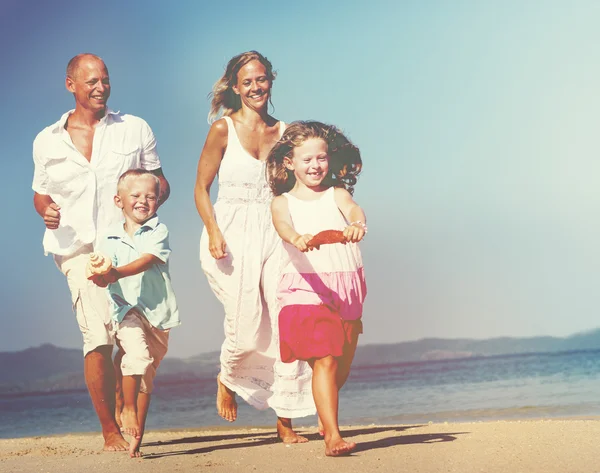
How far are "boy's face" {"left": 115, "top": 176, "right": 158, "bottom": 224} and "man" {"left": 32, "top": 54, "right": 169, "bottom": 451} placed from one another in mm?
110

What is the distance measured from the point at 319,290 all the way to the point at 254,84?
132 cm

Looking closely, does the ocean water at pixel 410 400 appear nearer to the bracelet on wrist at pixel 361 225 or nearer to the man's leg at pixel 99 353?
the man's leg at pixel 99 353

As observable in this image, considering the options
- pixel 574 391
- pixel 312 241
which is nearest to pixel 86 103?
pixel 312 241

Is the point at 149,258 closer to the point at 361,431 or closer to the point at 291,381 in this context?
the point at 291,381

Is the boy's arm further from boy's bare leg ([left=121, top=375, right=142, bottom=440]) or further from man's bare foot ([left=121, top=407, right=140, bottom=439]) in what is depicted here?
man's bare foot ([left=121, top=407, right=140, bottom=439])

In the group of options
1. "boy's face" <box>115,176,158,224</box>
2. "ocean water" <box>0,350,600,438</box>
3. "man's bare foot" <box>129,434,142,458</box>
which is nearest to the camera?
"man's bare foot" <box>129,434,142,458</box>

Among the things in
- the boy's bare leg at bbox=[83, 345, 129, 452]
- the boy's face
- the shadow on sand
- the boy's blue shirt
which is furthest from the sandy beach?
the boy's face

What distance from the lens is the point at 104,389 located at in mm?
5242

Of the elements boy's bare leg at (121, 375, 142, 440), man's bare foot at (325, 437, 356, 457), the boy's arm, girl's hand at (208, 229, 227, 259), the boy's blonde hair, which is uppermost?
the boy's blonde hair

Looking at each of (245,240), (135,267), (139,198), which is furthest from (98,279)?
(245,240)

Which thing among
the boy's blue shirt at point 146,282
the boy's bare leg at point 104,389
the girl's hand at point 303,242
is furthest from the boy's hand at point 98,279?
the girl's hand at point 303,242

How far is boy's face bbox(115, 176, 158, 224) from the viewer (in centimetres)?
520

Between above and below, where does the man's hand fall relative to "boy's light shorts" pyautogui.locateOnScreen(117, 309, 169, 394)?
above

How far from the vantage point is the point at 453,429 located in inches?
222
